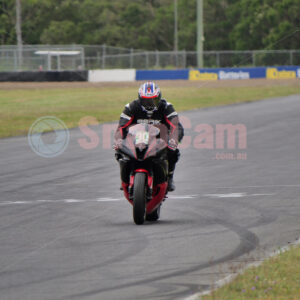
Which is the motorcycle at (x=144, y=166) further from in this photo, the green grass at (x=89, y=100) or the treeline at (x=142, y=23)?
the treeline at (x=142, y=23)

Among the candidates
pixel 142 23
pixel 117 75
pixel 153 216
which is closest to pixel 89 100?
pixel 117 75

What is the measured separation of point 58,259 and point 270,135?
46.6 feet

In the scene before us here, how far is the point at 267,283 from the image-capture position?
19.6 ft

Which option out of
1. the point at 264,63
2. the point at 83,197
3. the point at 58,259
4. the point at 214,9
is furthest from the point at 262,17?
the point at 58,259

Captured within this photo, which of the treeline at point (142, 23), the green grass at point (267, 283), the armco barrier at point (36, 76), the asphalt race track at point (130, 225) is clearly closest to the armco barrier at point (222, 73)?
the armco barrier at point (36, 76)

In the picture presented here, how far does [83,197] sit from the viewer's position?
11594mm

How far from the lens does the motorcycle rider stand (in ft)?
30.2

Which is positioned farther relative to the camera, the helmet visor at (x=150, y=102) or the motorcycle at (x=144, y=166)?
the helmet visor at (x=150, y=102)

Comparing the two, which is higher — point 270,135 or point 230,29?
point 230,29

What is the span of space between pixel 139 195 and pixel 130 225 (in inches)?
20.2

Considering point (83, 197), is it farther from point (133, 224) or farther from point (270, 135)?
point (270, 135)

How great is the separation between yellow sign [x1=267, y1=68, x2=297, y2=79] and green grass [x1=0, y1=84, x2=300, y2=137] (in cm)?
644

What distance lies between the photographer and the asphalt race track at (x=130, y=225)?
20.9 ft

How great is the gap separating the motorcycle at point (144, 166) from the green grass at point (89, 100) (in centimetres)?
1394
